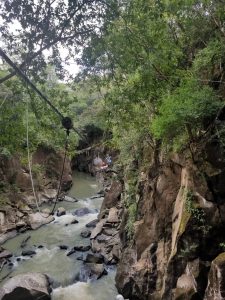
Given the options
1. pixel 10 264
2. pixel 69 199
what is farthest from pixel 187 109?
pixel 69 199

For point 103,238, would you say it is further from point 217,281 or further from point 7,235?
point 217,281

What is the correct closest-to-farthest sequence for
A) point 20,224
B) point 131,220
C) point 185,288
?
point 185,288 < point 131,220 < point 20,224

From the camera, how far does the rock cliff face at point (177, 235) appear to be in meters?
8.60

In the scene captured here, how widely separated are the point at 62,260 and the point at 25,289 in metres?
4.02

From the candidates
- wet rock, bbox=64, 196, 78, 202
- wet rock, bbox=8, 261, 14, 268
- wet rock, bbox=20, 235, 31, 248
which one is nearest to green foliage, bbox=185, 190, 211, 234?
wet rock, bbox=8, 261, 14, 268

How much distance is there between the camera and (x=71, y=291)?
1273cm

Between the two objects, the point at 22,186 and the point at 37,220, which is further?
the point at 22,186

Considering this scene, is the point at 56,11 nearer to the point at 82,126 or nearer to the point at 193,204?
the point at 193,204

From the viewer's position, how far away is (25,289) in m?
11.6

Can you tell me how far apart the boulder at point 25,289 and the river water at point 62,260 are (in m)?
0.58

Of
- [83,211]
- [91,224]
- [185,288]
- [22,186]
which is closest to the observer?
[185,288]

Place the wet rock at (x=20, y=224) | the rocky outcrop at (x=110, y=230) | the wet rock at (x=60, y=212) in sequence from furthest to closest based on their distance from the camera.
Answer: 1. the wet rock at (x=60, y=212)
2. the wet rock at (x=20, y=224)
3. the rocky outcrop at (x=110, y=230)

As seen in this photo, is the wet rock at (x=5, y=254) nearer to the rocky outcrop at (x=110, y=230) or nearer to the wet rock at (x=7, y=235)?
the wet rock at (x=7, y=235)

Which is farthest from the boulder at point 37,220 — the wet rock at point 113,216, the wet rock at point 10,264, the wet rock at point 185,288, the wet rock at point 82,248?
the wet rock at point 185,288
